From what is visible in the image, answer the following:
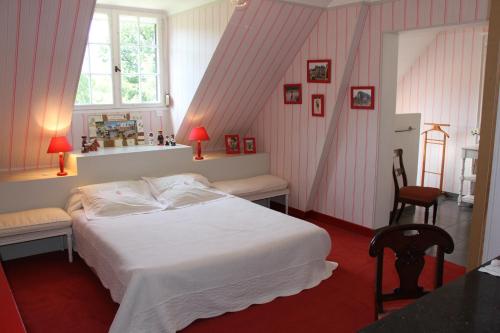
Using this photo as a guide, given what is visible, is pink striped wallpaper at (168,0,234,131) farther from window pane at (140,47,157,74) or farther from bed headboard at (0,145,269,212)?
bed headboard at (0,145,269,212)

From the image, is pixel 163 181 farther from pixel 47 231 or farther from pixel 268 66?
pixel 268 66

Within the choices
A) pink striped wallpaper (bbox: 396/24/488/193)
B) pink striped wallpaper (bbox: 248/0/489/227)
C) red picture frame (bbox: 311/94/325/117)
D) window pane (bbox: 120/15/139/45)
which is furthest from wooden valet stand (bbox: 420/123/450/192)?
window pane (bbox: 120/15/139/45)

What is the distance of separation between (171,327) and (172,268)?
0.38m

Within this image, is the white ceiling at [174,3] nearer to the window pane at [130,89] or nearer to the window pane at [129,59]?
the window pane at [129,59]

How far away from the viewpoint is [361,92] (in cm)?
451

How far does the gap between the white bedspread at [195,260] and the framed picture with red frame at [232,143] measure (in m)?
1.74

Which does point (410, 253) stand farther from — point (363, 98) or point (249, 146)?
point (249, 146)

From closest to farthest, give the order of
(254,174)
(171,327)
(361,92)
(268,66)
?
(171,327) < (361,92) < (268,66) < (254,174)

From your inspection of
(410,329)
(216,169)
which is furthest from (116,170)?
(410,329)

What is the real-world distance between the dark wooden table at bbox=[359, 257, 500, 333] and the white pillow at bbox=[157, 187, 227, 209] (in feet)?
9.30

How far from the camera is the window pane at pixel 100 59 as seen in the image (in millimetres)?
4703

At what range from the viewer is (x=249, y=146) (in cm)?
572

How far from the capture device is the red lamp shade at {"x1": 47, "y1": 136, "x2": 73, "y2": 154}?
4168mm

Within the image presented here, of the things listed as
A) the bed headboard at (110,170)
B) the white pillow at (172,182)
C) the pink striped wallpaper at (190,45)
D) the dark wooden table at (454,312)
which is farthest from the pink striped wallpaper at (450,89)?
the dark wooden table at (454,312)
